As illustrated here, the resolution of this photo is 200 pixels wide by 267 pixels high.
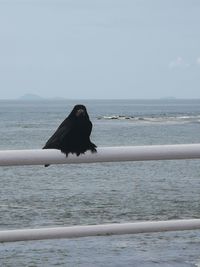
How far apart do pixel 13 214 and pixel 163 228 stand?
59.9ft

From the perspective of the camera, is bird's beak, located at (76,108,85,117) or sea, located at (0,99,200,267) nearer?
bird's beak, located at (76,108,85,117)

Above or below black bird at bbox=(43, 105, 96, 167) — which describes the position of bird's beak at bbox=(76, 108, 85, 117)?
above

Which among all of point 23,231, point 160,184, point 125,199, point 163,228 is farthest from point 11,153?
point 160,184

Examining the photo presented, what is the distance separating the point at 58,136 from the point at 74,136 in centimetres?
8

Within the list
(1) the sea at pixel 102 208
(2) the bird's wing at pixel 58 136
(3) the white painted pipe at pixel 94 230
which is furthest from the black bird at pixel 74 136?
(1) the sea at pixel 102 208

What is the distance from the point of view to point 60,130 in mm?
3771

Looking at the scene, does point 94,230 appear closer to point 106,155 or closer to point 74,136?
point 106,155

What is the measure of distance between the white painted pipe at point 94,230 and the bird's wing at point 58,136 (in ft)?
1.39

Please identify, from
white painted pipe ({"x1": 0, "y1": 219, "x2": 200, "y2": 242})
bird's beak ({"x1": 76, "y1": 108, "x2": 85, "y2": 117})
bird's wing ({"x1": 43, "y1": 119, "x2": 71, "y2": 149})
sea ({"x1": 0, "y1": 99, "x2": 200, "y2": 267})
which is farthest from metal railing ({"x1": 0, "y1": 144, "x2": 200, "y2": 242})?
sea ({"x1": 0, "y1": 99, "x2": 200, "y2": 267})

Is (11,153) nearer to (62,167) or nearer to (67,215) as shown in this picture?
(67,215)

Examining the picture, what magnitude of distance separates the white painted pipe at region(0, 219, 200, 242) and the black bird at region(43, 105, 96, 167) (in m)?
0.37

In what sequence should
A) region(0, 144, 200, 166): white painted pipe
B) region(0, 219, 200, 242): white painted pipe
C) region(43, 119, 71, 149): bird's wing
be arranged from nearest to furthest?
1. region(0, 144, 200, 166): white painted pipe
2. region(0, 219, 200, 242): white painted pipe
3. region(43, 119, 71, 149): bird's wing

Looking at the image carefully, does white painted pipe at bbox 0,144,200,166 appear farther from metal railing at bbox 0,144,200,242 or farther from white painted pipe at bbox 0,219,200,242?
white painted pipe at bbox 0,219,200,242

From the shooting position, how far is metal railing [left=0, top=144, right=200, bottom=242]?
10.9ft
